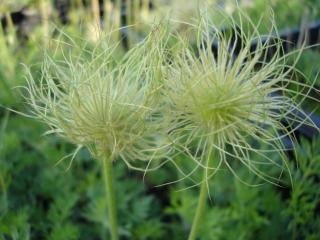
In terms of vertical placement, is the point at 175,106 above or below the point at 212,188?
above

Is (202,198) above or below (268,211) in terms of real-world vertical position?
above

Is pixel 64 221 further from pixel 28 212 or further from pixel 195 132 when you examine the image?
pixel 195 132

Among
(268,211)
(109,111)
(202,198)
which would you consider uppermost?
(109,111)

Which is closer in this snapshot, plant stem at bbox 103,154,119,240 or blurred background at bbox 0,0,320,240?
plant stem at bbox 103,154,119,240

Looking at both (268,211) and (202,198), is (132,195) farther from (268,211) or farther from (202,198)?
(202,198)

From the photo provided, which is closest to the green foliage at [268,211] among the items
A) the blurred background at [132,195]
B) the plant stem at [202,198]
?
the blurred background at [132,195]

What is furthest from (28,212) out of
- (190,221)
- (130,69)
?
(130,69)

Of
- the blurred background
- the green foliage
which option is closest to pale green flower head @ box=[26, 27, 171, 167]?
the blurred background

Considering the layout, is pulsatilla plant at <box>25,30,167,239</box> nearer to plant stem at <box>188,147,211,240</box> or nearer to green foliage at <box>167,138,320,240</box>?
plant stem at <box>188,147,211,240</box>

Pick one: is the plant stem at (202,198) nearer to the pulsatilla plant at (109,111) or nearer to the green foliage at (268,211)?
the pulsatilla plant at (109,111)

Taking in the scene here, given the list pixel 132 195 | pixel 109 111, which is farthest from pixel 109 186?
pixel 132 195

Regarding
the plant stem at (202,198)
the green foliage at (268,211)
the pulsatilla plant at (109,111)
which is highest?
the pulsatilla plant at (109,111)
